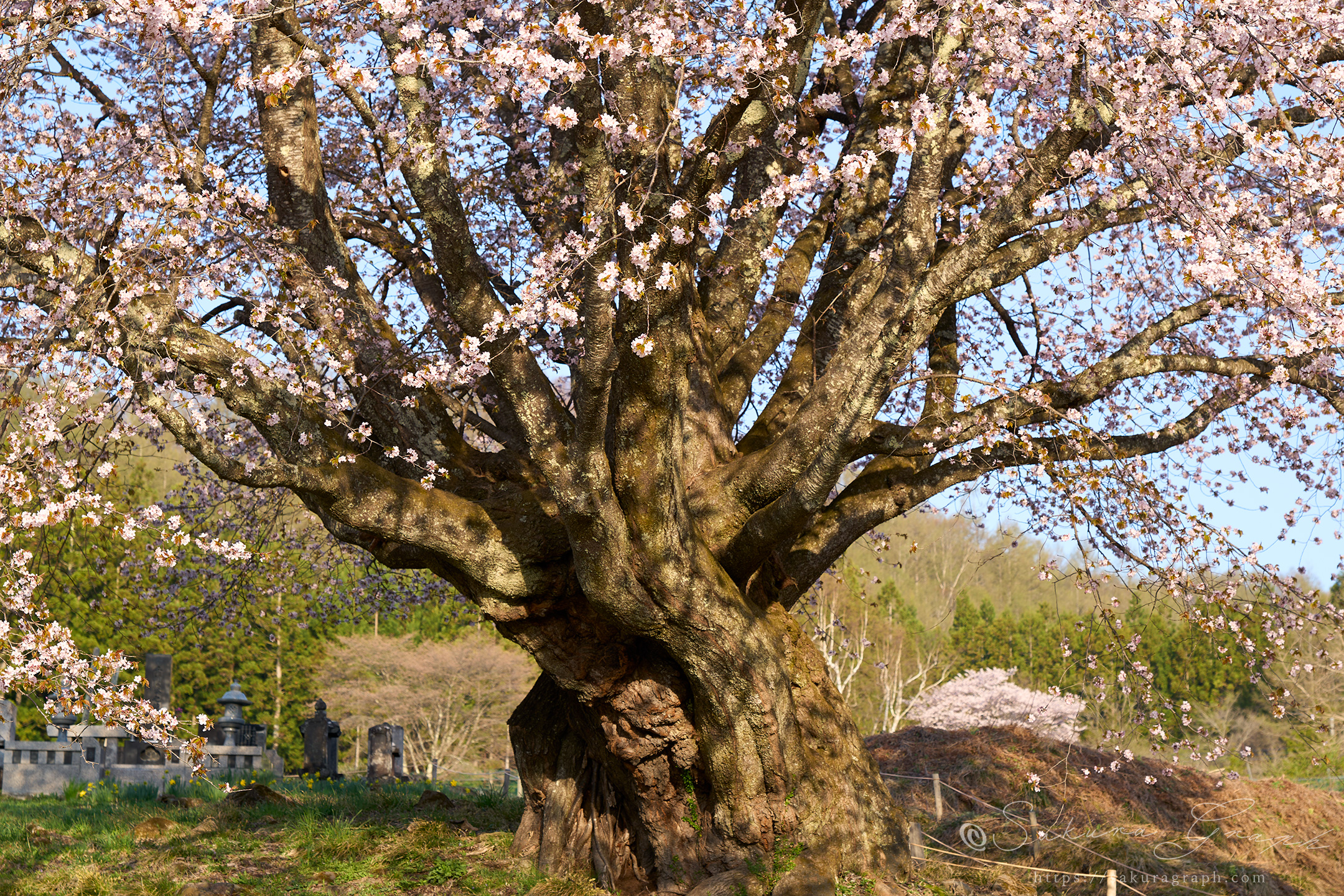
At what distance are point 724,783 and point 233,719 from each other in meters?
13.8

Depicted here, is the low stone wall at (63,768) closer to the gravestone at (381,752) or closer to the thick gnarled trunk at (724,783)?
the gravestone at (381,752)

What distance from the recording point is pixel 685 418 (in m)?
8.04

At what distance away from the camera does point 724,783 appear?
274 inches

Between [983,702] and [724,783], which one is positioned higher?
[724,783]

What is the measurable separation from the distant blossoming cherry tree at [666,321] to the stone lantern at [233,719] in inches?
437

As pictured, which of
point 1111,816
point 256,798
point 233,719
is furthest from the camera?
point 233,719

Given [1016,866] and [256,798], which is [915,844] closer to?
[1016,866]

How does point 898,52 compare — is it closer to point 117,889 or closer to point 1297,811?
point 117,889

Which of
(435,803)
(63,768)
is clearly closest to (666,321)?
(435,803)

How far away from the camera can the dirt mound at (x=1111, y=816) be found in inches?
395

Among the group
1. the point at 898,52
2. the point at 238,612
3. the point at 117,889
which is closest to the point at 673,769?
the point at 117,889

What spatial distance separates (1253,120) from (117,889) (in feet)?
31.0

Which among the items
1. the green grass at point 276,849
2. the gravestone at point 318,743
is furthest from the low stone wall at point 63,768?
the green grass at point 276,849

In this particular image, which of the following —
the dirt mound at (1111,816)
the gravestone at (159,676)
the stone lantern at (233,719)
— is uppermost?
the gravestone at (159,676)
